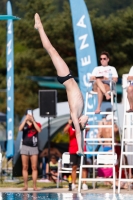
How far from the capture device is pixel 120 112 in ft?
61.5

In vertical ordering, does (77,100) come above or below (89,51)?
below

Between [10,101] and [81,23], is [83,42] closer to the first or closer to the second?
[81,23]

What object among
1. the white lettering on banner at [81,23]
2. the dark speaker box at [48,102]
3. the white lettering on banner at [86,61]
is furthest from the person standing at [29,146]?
the white lettering on banner at [81,23]

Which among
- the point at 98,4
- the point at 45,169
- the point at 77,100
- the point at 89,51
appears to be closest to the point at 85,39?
the point at 89,51

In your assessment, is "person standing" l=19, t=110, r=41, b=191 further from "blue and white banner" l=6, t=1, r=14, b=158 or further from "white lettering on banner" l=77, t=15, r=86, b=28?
"white lettering on banner" l=77, t=15, r=86, b=28

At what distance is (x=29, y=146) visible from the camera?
45.1ft

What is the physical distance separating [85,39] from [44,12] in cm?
1698

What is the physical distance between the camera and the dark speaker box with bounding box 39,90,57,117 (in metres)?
16.7

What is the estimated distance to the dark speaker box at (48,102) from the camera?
16.7m

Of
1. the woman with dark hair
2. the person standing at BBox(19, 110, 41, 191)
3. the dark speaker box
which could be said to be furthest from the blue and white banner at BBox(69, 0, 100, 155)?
Result: the woman with dark hair

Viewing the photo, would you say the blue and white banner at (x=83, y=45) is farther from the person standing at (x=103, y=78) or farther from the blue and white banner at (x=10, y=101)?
the person standing at (x=103, y=78)

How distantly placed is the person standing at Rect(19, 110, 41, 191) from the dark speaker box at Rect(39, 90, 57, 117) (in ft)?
8.75

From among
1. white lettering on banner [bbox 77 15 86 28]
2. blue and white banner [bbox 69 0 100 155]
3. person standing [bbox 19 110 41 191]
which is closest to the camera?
person standing [bbox 19 110 41 191]

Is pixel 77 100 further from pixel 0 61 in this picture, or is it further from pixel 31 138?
pixel 0 61
